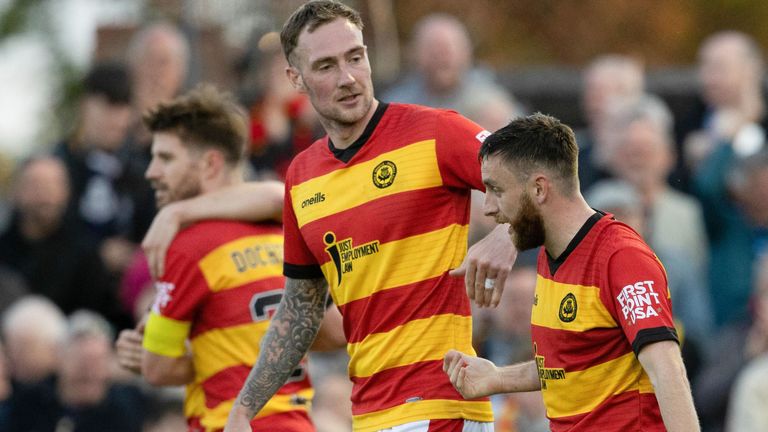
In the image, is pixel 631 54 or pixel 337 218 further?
pixel 631 54

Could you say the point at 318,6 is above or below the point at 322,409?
above

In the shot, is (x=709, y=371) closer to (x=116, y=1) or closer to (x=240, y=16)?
(x=240, y=16)

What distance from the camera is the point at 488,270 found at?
608 cm

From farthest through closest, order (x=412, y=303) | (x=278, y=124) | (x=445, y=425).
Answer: (x=278, y=124) < (x=412, y=303) < (x=445, y=425)

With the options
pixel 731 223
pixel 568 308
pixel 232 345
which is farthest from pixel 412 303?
pixel 731 223

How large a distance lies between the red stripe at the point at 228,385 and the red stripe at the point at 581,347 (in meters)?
1.94

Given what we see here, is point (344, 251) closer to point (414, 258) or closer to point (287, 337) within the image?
point (414, 258)

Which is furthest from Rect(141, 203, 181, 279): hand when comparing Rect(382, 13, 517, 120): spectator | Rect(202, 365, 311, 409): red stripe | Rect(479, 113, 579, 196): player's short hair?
Rect(382, 13, 517, 120): spectator

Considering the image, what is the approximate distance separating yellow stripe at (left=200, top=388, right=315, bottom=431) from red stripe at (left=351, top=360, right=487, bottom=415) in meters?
1.05

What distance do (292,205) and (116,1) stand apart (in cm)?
1902

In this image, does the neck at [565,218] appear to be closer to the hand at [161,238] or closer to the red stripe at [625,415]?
the red stripe at [625,415]

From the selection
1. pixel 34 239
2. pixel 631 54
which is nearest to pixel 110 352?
pixel 34 239

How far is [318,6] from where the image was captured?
6.79 metres

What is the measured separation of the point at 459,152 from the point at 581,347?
1.04m
